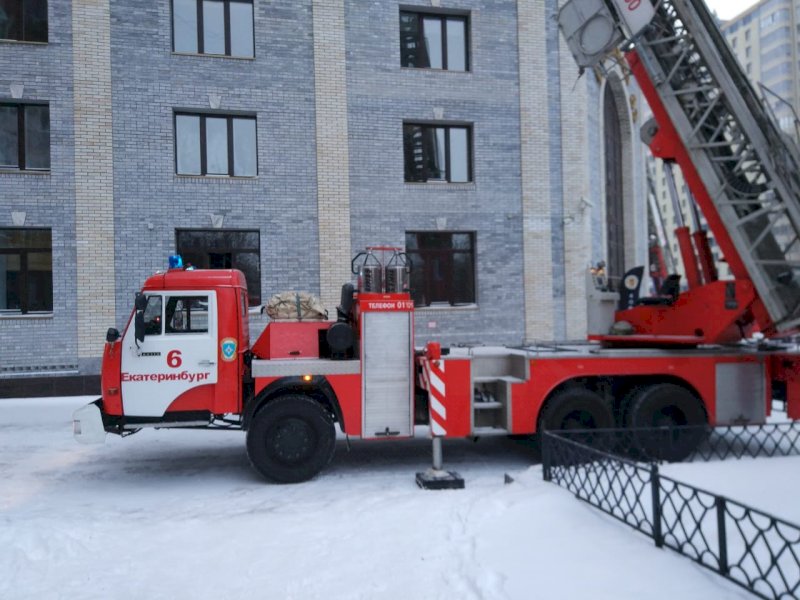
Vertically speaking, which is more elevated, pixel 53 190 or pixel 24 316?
pixel 53 190

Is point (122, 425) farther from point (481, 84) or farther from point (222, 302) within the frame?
point (481, 84)

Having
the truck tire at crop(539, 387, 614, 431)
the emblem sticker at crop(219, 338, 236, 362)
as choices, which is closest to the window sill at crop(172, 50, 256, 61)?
the emblem sticker at crop(219, 338, 236, 362)

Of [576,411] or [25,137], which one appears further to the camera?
[25,137]

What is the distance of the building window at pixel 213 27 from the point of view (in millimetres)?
14922

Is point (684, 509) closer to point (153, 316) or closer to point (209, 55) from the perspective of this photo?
point (153, 316)

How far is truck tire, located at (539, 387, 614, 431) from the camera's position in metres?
8.55

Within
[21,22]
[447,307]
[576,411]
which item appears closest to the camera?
→ [576,411]

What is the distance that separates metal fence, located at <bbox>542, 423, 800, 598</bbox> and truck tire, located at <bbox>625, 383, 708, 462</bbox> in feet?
0.06

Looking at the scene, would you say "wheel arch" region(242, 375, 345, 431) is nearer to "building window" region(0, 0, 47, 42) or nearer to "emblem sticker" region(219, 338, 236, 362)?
"emblem sticker" region(219, 338, 236, 362)

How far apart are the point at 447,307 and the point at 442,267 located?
3.25ft

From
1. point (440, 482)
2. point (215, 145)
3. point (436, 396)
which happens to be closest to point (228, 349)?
point (436, 396)

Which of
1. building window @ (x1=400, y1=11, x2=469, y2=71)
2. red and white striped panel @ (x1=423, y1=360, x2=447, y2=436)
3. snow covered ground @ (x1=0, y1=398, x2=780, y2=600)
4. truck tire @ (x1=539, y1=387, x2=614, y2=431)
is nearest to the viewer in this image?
snow covered ground @ (x1=0, y1=398, x2=780, y2=600)

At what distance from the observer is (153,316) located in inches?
309

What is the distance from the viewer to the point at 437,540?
18.7ft
